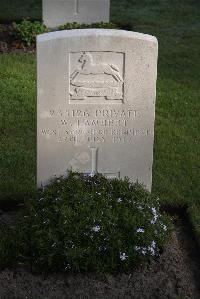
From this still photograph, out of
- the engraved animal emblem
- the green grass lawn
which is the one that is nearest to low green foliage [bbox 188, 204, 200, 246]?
the green grass lawn

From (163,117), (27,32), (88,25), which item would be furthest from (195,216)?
(88,25)

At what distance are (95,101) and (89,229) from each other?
41.4 inches

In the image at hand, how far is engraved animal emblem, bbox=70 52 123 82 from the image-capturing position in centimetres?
504

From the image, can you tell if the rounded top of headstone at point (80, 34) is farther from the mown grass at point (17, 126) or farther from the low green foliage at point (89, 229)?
the mown grass at point (17, 126)

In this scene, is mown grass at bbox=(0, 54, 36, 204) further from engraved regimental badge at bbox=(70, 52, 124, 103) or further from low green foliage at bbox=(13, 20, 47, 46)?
engraved regimental badge at bbox=(70, 52, 124, 103)

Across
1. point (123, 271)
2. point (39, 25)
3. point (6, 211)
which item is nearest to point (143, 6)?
point (39, 25)

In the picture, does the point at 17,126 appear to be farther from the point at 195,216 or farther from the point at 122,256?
the point at 122,256

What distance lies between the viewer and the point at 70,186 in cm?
511

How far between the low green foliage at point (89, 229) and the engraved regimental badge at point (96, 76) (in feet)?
2.22

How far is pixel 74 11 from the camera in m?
11.8

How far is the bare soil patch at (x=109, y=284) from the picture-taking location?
460 centimetres

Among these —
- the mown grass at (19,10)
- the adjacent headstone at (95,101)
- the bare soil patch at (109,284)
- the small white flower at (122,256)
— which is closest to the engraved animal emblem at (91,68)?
the adjacent headstone at (95,101)

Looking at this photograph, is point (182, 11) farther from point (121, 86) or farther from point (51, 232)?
point (51, 232)

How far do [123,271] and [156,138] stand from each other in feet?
9.56
